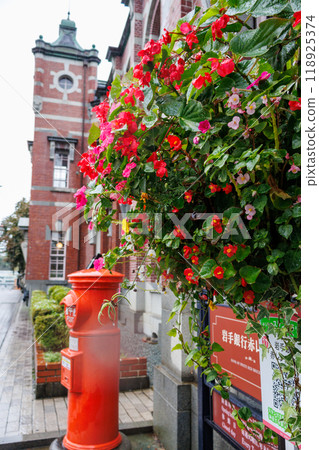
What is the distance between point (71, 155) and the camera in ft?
43.9

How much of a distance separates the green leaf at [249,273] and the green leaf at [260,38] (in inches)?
23.2

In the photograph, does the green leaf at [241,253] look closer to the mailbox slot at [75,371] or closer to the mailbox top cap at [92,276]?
the mailbox top cap at [92,276]

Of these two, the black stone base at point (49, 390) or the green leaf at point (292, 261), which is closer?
the green leaf at point (292, 261)

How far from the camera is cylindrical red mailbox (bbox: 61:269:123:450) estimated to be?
2.75 metres

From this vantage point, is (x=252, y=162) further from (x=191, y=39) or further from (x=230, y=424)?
(x=230, y=424)

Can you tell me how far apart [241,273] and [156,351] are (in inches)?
215

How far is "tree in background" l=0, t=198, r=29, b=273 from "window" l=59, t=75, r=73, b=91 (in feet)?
22.5

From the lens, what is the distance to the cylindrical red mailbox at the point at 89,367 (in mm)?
2746

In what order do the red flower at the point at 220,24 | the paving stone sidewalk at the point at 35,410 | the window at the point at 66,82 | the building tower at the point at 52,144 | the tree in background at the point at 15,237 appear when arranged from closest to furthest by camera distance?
the red flower at the point at 220,24 < the paving stone sidewalk at the point at 35,410 < the building tower at the point at 52,144 < the window at the point at 66,82 < the tree in background at the point at 15,237

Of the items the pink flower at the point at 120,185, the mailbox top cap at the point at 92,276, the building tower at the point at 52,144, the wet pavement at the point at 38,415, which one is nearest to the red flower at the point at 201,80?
the pink flower at the point at 120,185

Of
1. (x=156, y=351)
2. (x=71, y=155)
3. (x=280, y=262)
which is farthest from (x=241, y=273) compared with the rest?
(x=71, y=155)

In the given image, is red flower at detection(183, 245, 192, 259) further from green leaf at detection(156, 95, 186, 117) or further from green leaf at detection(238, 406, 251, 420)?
green leaf at detection(238, 406, 251, 420)

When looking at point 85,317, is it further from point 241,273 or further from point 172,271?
point 241,273

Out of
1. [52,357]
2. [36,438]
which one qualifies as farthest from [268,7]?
[52,357]
